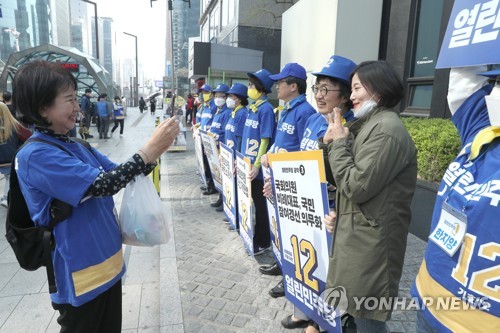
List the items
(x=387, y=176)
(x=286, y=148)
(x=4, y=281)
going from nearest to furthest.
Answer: (x=387, y=176), (x=286, y=148), (x=4, y=281)

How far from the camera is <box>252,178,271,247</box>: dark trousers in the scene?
Answer: 4242mm

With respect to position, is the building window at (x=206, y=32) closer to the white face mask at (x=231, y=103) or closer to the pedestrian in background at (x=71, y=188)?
the white face mask at (x=231, y=103)

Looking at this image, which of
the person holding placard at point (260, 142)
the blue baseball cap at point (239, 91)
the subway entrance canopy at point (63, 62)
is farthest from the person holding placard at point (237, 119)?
the subway entrance canopy at point (63, 62)

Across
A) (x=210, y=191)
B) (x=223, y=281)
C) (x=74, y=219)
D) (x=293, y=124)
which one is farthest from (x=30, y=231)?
(x=210, y=191)

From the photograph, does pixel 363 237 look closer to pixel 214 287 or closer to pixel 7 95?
pixel 214 287

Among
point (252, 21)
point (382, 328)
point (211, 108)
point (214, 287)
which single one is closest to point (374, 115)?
point (382, 328)

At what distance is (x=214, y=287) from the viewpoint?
11.4 ft

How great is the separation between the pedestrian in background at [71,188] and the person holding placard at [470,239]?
55.6 inches

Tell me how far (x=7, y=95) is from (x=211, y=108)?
4.04 meters

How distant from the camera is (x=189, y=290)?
3.41 meters

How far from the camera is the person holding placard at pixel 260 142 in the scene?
417 cm

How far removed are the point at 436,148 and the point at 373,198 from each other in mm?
3128

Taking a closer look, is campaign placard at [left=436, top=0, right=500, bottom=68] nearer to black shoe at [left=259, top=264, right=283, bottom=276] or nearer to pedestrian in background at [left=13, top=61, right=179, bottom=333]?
pedestrian in background at [left=13, top=61, right=179, bottom=333]

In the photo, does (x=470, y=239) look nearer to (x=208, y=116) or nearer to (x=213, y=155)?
(x=213, y=155)
